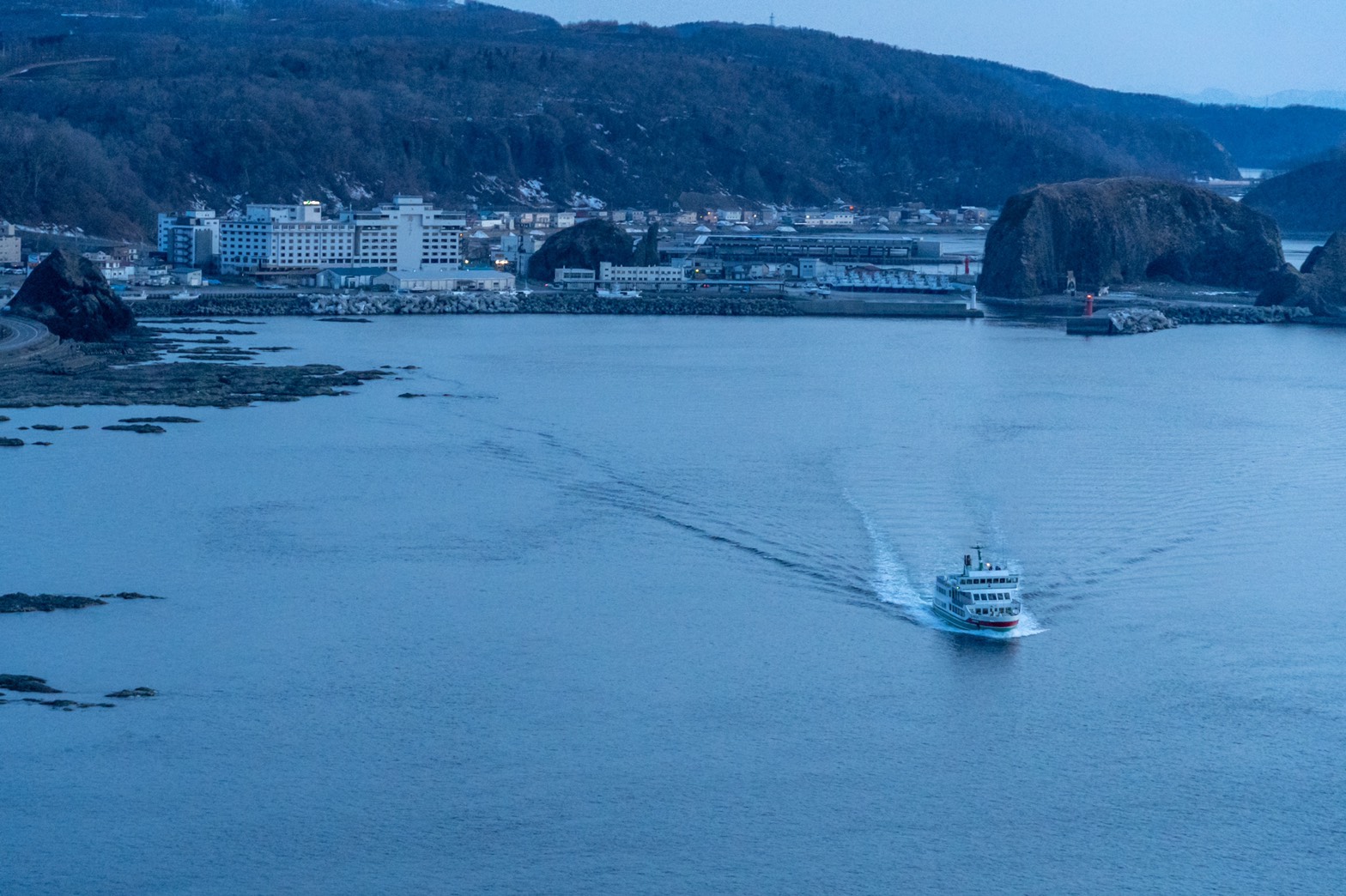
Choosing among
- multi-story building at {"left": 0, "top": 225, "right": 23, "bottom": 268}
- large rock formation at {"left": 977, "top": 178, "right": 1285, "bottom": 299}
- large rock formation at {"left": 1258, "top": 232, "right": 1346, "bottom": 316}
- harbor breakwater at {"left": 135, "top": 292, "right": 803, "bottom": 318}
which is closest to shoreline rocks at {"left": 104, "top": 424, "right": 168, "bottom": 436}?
harbor breakwater at {"left": 135, "top": 292, "right": 803, "bottom": 318}

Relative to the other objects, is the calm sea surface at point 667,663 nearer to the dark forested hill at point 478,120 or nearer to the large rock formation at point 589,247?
the large rock formation at point 589,247

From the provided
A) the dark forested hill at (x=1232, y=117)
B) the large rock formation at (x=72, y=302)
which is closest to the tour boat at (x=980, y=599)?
the large rock formation at (x=72, y=302)

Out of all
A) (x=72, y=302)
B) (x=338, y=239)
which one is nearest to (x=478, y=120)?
(x=338, y=239)

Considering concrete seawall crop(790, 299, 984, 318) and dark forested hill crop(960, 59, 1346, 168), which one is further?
dark forested hill crop(960, 59, 1346, 168)

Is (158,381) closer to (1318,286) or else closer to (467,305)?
(467,305)

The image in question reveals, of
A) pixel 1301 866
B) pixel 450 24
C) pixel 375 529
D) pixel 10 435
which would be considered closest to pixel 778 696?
pixel 1301 866

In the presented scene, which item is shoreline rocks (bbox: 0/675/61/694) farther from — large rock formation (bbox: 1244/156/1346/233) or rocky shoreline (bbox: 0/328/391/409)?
large rock formation (bbox: 1244/156/1346/233)
